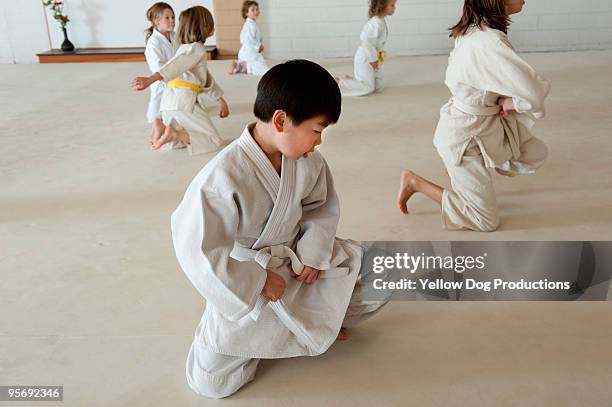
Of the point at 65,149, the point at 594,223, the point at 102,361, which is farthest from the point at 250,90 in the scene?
the point at 102,361

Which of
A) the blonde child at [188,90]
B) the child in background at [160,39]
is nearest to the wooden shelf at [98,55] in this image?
the child in background at [160,39]

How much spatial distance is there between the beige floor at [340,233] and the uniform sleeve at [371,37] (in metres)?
0.70

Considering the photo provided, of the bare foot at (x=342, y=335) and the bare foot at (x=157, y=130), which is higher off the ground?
the bare foot at (x=157, y=130)

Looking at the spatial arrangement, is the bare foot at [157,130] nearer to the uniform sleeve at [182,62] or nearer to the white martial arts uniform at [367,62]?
the uniform sleeve at [182,62]

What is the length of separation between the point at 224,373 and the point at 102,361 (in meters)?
0.41

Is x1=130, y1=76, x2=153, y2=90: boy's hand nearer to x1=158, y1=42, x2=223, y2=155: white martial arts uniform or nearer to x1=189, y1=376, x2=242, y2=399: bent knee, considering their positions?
x1=158, y1=42, x2=223, y2=155: white martial arts uniform

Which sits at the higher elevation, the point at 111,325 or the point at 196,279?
the point at 196,279

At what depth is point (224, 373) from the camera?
5.26 ft

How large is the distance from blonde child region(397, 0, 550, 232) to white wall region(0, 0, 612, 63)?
15.2 ft

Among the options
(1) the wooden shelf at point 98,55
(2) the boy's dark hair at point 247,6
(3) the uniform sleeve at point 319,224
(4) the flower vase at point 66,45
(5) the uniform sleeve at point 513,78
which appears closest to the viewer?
(3) the uniform sleeve at point 319,224

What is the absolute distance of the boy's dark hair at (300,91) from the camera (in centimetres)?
139

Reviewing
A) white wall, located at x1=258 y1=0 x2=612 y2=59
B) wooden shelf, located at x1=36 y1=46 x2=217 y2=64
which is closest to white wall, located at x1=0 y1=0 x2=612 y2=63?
white wall, located at x1=258 y1=0 x2=612 y2=59

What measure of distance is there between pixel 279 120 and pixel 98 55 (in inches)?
243

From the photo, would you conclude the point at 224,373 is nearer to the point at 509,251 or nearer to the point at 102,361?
the point at 102,361
